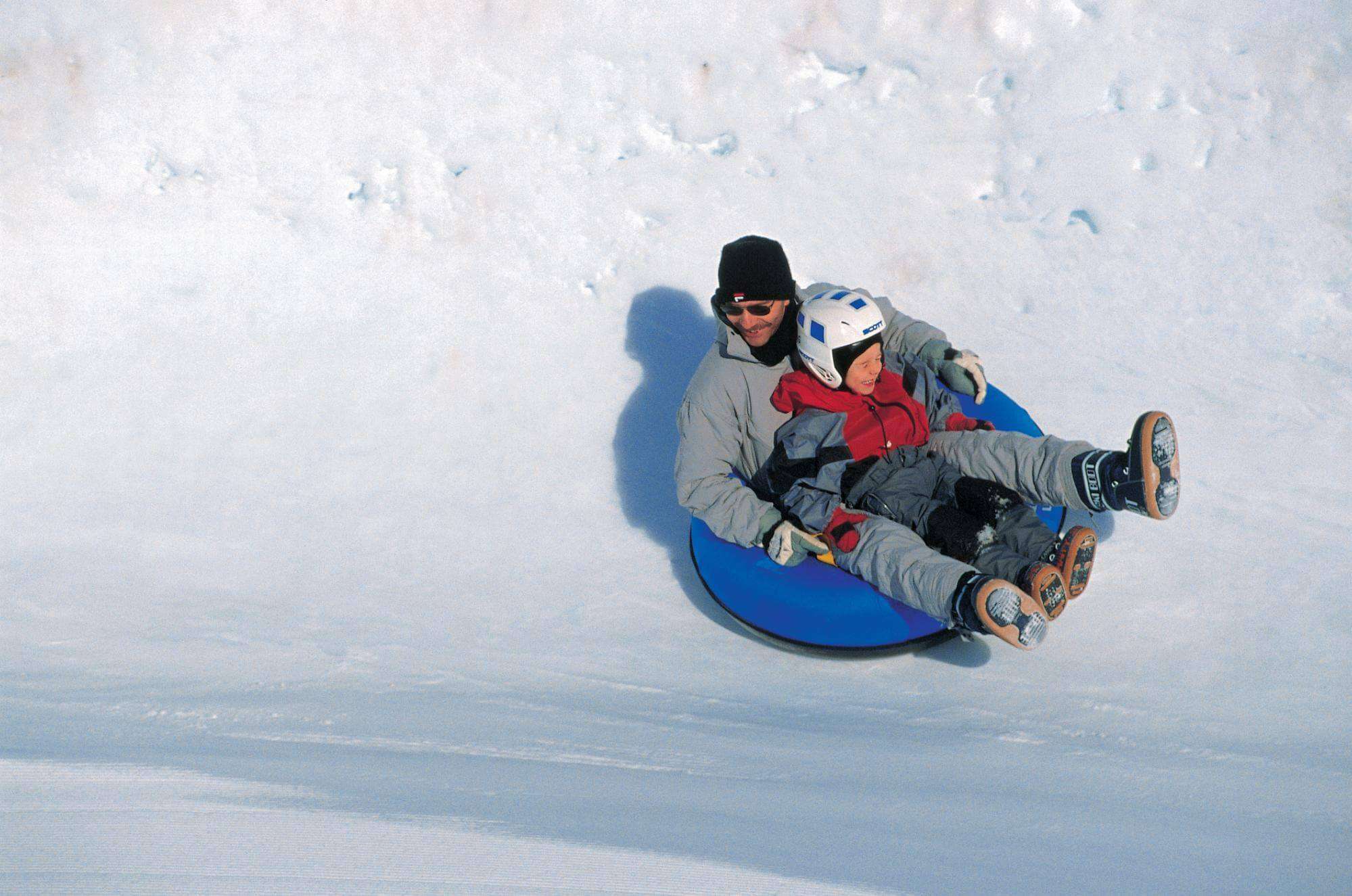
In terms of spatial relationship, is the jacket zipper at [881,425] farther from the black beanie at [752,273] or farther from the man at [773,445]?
the black beanie at [752,273]

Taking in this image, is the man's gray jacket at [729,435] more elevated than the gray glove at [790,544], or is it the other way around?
the man's gray jacket at [729,435]

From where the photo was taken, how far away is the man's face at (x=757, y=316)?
3.30 m

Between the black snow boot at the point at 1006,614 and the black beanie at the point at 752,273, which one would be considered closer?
the black snow boot at the point at 1006,614

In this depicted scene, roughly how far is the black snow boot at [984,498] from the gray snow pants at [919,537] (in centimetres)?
7

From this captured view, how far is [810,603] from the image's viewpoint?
3.08 m

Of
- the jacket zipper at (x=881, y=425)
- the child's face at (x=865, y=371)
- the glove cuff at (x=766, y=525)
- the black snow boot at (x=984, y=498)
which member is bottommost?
the glove cuff at (x=766, y=525)

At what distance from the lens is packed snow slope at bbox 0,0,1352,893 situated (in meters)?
2.32

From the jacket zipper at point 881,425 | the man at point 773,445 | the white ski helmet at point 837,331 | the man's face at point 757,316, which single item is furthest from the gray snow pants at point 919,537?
the man's face at point 757,316

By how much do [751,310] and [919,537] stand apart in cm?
86

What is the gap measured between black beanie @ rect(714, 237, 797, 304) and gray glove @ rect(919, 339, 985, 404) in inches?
25.3

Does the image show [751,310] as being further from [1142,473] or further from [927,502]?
[1142,473]

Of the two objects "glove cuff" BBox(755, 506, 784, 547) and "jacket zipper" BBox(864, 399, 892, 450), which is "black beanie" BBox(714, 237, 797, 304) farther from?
"glove cuff" BBox(755, 506, 784, 547)

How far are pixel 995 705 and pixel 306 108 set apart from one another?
167 inches

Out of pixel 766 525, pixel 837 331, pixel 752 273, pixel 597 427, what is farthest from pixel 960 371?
pixel 597 427
